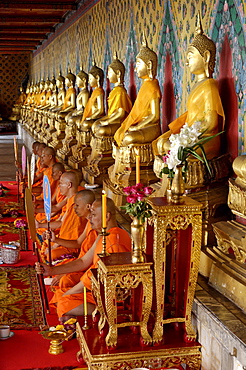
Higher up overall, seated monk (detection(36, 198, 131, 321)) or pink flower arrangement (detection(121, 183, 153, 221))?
pink flower arrangement (detection(121, 183, 153, 221))

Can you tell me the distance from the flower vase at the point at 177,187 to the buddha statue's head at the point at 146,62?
7.73 feet

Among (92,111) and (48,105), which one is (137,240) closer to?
(92,111)

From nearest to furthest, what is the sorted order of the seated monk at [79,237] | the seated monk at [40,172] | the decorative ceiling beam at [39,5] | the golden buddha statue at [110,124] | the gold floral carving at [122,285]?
the gold floral carving at [122,285] < the seated monk at [79,237] < the golden buddha statue at [110,124] < the seated monk at [40,172] < the decorative ceiling beam at [39,5]

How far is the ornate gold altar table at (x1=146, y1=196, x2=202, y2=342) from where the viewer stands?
8.84ft

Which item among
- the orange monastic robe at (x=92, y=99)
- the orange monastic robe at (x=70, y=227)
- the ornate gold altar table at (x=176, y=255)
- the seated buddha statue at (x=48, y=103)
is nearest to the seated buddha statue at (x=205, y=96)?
the ornate gold altar table at (x=176, y=255)

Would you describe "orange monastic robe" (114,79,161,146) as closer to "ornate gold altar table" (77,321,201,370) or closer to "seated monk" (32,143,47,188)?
"seated monk" (32,143,47,188)

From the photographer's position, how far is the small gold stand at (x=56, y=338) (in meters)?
3.08

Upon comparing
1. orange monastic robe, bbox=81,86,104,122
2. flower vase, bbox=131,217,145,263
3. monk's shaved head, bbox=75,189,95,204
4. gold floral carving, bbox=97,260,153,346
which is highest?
orange monastic robe, bbox=81,86,104,122

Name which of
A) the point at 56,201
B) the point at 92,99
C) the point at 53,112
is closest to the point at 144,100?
the point at 56,201

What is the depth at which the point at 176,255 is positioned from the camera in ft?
9.33

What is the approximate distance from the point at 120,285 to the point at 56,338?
0.71 m

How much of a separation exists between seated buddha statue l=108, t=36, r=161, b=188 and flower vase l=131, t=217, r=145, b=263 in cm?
225

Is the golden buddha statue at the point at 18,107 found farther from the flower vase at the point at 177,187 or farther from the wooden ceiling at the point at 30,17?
the flower vase at the point at 177,187

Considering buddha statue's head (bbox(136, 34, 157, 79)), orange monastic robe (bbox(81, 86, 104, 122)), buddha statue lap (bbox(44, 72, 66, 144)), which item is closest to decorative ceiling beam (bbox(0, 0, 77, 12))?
buddha statue lap (bbox(44, 72, 66, 144))
